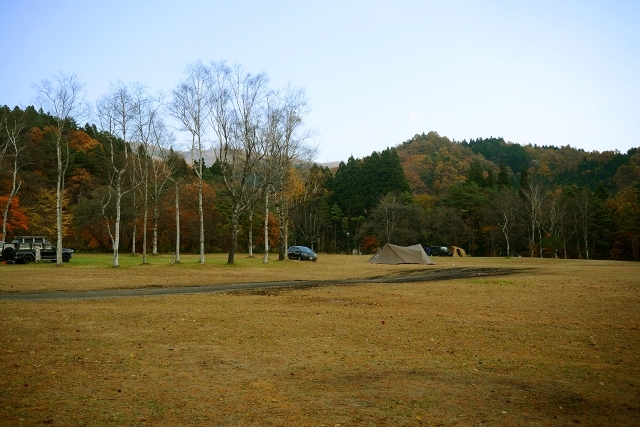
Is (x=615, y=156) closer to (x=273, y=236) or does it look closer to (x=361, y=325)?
(x=273, y=236)

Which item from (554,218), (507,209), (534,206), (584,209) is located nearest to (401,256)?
(534,206)

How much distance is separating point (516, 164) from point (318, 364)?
129 m

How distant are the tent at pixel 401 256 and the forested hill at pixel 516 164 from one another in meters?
50.0

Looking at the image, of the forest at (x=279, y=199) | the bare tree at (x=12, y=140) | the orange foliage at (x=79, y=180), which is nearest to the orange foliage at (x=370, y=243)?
the forest at (x=279, y=199)

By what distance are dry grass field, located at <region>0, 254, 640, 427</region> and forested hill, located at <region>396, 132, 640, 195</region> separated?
81475 mm

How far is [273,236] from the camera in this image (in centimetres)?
7619

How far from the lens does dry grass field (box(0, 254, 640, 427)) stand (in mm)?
6066

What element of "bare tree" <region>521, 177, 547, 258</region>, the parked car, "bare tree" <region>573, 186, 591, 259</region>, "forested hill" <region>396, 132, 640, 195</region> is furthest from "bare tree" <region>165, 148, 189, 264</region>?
A: "bare tree" <region>573, 186, 591, 259</region>

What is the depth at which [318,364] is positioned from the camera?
333 inches

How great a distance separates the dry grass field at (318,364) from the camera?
6.07m

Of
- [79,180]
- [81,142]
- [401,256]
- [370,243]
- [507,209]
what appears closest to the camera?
[401,256]

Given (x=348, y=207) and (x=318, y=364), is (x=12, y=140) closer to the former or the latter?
(x=318, y=364)

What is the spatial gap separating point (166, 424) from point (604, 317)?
12.2 meters

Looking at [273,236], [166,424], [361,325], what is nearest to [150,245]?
[273,236]
